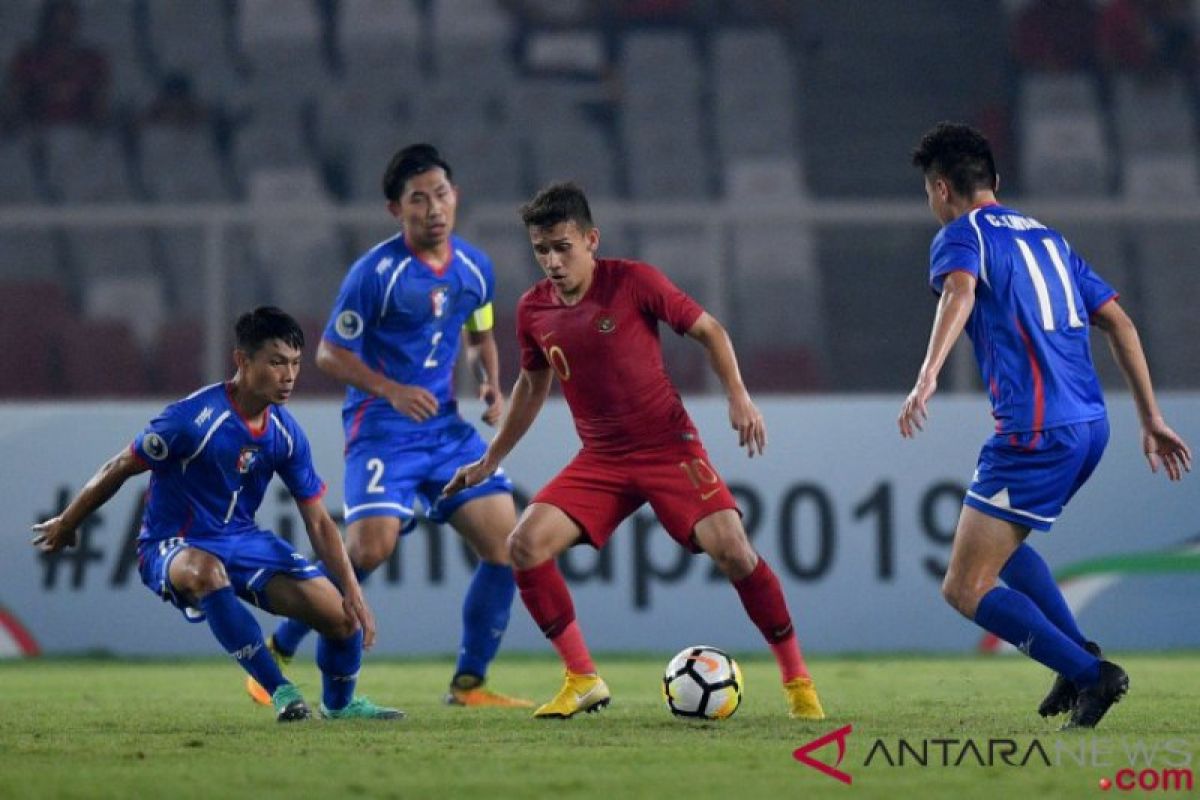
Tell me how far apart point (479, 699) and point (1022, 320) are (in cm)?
274

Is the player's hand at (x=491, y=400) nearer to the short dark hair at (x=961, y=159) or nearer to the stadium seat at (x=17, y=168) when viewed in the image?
the short dark hair at (x=961, y=159)

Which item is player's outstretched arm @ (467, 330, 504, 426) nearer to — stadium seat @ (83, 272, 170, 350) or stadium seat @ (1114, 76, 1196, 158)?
stadium seat @ (83, 272, 170, 350)

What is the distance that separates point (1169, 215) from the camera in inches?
448

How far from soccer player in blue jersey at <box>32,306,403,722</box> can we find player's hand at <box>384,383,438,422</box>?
0.55m

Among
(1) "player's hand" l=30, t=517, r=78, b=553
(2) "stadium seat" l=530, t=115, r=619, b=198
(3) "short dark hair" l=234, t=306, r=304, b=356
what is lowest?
(1) "player's hand" l=30, t=517, r=78, b=553

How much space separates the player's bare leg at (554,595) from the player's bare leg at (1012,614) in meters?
1.30

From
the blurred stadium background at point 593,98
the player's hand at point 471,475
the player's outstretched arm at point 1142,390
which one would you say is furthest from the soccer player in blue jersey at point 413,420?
the blurred stadium background at point 593,98

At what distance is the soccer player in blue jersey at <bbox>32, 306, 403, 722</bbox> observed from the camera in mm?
7004

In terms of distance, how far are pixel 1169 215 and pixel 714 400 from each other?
2.78 m

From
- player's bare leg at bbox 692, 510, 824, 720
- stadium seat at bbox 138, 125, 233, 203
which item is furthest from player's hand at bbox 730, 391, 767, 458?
stadium seat at bbox 138, 125, 233, 203

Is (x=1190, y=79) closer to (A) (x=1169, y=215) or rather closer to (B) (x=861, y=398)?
(A) (x=1169, y=215)

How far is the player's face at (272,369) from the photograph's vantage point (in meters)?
7.01

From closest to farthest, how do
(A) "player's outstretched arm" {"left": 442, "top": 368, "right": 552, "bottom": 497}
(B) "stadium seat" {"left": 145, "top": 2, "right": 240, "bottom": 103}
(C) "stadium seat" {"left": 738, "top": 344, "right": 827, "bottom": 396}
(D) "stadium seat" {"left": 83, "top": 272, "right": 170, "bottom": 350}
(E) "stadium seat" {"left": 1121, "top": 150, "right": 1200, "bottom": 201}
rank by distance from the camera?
(A) "player's outstretched arm" {"left": 442, "top": 368, "right": 552, "bottom": 497} → (D) "stadium seat" {"left": 83, "top": 272, "right": 170, "bottom": 350} → (C) "stadium seat" {"left": 738, "top": 344, "right": 827, "bottom": 396} → (E) "stadium seat" {"left": 1121, "top": 150, "right": 1200, "bottom": 201} → (B) "stadium seat" {"left": 145, "top": 2, "right": 240, "bottom": 103}

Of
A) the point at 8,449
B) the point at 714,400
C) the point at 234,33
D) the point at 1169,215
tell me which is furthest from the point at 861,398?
the point at 234,33
